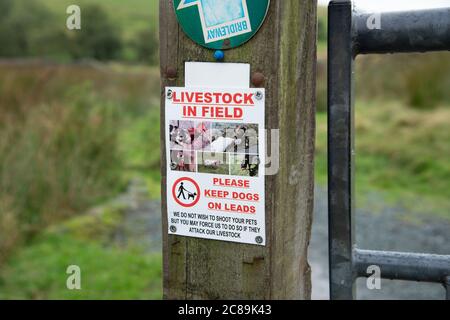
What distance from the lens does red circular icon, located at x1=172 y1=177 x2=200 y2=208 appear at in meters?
1.51

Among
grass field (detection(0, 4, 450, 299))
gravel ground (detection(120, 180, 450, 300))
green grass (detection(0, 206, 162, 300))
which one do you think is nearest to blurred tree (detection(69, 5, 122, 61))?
grass field (detection(0, 4, 450, 299))

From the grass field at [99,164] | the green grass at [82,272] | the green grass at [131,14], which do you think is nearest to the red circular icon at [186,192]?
Answer: the grass field at [99,164]

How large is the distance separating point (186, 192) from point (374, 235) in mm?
4298

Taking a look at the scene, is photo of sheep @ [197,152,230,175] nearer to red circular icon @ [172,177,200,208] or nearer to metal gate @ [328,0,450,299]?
red circular icon @ [172,177,200,208]

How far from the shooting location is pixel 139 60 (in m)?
23.4

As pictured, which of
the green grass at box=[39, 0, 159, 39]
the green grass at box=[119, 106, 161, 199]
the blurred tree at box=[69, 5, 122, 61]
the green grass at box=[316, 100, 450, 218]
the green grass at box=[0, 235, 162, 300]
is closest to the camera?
the green grass at box=[0, 235, 162, 300]

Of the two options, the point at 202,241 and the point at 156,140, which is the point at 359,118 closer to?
the point at 156,140

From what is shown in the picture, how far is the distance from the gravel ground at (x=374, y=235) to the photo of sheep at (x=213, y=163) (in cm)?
295

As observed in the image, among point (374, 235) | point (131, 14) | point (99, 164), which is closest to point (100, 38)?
Result: point (131, 14)

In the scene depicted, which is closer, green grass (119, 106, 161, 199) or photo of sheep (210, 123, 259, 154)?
photo of sheep (210, 123, 259, 154)

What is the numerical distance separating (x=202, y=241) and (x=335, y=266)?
13.0 inches

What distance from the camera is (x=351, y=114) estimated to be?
4.59ft

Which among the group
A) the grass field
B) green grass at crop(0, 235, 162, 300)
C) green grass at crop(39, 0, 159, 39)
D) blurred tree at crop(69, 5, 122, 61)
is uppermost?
green grass at crop(39, 0, 159, 39)

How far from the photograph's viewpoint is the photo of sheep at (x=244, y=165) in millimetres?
1429
